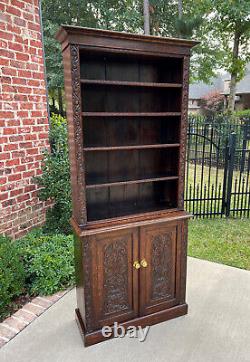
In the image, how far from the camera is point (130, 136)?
81.0 inches

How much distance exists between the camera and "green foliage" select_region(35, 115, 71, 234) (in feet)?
9.10

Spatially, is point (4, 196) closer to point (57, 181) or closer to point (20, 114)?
point (57, 181)

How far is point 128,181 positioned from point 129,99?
1.99 feet

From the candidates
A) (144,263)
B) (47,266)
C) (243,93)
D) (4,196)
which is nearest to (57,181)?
(4,196)

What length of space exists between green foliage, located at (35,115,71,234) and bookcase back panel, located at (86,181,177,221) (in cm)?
82

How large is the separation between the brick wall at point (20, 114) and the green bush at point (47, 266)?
37 cm

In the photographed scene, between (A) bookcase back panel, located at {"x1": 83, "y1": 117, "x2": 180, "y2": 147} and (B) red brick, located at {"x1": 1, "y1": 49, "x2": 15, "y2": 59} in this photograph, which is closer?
(A) bookcase back panel, located at {"x1": 83, "y1": 117, "x2": 180, "y2": 147}

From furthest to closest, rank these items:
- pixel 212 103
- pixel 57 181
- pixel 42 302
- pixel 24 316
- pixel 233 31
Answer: pixel 212 103, pixel 233 31, pixel 57 181, pixel 42 302, pixel 24 316

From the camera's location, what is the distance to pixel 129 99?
78.1 inches

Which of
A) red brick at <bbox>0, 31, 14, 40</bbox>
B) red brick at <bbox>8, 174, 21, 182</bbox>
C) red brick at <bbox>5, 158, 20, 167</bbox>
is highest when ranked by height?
red brick at <bbox>0, 31, 14, 40</bbox>

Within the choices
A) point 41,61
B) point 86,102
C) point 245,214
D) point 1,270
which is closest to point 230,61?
point 245,214

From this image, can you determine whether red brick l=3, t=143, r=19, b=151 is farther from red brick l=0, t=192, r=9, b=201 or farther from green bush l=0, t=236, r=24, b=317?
green bush l=0, t=236, r=24, b=317

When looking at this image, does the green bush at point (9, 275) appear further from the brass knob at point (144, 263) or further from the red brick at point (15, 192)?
the brass knob at point (144, 263)

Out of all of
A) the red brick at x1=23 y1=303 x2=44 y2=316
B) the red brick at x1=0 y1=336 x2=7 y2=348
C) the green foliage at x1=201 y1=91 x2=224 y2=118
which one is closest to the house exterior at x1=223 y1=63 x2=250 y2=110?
the green foliage at x1=201 y1=91 x2=224 y2=118
